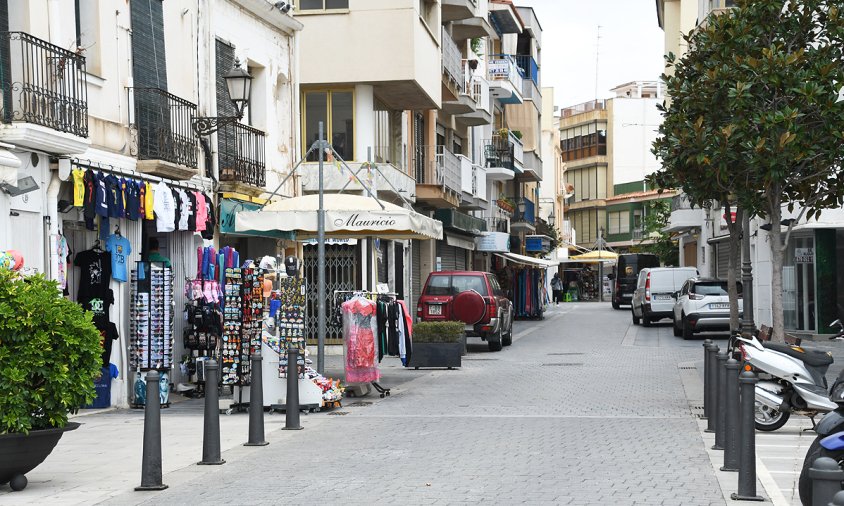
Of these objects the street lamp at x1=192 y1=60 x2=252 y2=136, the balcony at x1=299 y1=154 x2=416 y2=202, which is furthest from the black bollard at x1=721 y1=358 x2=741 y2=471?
the balcony at x1=299 y1=154 x2=416 y2=202

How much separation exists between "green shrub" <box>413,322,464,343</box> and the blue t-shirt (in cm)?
763

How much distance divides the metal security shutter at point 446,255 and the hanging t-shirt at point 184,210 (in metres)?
22.8

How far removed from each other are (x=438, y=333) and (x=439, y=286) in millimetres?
5996

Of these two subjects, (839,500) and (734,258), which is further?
(734,258)

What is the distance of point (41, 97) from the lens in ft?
46.3

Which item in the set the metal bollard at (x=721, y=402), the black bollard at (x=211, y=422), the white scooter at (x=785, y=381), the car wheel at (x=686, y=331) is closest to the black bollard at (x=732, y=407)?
the metal bollard at (x=721, y=402)

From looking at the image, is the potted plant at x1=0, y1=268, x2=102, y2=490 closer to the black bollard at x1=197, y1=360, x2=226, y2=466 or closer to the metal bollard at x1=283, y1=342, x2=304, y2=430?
the black bollard at x1=197, y1=360, x2=226, y2=466

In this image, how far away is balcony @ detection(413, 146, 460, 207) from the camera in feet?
111

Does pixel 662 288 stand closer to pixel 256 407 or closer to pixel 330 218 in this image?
pixel 330 218

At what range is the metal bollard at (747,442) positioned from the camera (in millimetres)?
8562

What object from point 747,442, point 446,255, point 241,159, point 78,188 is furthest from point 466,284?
point 747,442

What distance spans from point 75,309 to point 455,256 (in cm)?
3446

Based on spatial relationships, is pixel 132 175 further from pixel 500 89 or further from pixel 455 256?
pixel 500 89

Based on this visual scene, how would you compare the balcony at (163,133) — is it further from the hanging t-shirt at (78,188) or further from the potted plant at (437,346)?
the potted plant at (437,346)
